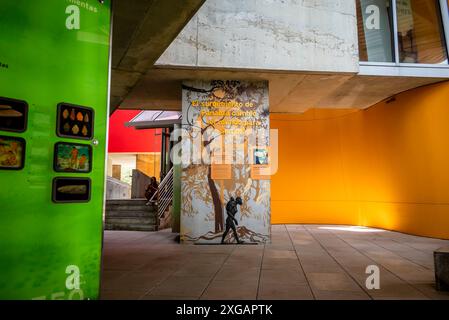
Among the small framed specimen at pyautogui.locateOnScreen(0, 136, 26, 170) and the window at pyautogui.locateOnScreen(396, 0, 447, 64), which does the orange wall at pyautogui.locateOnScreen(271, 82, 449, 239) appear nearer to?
the window at pyautogui.locateOnScreen(396, 0, 447, 64)

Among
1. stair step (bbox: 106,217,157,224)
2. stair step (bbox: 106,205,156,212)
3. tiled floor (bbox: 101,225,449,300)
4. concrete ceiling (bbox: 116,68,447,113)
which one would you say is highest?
concrete ceiling (bbox: 116,68,447,113)

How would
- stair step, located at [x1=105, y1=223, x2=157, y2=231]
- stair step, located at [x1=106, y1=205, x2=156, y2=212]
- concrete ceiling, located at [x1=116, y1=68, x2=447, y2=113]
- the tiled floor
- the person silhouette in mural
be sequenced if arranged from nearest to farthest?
the tiled floor → the person silhouette in mural → concrete ceiling, located at [x1=116, y1=68, x2=447, y2=113] → stair step, located at [x1=105, y1=223, x2=157, y2=231] → stair step, located at [x1=106, y1=205, x2=156, y2=212]

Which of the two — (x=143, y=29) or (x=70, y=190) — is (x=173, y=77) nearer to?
(x=143, y=29)

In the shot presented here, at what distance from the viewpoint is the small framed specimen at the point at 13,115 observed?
303cm

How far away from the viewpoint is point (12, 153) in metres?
3.07

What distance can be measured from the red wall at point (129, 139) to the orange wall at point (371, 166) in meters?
11.1

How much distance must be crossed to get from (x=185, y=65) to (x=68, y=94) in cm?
485

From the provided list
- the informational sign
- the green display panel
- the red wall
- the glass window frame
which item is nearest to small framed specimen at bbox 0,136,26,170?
the green display panel

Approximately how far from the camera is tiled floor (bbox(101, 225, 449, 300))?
432 cm

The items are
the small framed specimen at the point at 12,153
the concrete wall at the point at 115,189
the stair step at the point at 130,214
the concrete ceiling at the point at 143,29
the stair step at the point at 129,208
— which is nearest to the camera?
the small framed specimen at the point at 12,153

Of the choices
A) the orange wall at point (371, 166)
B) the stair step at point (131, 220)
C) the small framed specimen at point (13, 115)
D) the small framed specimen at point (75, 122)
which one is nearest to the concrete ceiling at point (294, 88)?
the orange wall at point (371, 166)

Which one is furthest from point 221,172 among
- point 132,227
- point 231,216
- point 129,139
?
point 129,139

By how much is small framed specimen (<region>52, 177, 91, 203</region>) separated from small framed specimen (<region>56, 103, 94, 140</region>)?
0.41 m

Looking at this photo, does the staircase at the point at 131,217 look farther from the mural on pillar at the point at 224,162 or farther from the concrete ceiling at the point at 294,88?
the mural on pillar at the point at 224,162
